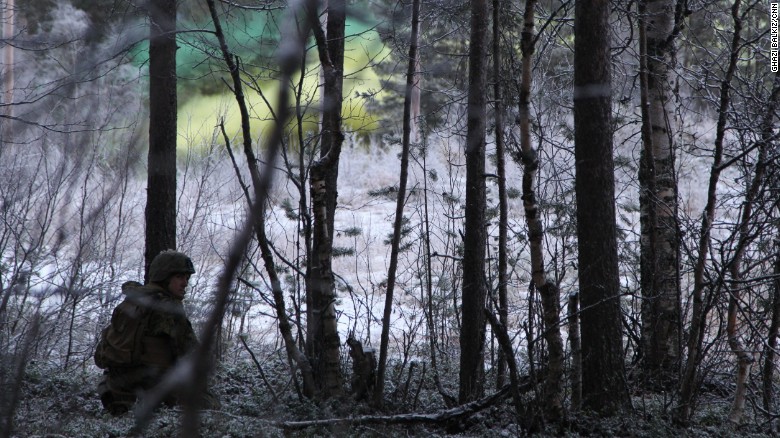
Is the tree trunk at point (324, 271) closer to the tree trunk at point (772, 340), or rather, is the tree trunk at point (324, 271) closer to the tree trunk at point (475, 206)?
the tree trunk at point (475, 206)

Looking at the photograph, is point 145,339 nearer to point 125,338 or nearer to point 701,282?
point 125,338

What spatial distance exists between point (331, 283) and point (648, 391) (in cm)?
366

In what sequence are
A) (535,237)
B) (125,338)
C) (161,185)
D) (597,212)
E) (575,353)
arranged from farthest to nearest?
1. (161,185)
2. (597,212)
3. (125,338)
4. (575,353)
5. (535,237)

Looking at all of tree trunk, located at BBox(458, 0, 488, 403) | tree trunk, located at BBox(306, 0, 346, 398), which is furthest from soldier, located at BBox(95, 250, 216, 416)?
tree trunk, located at BBox(458, 0, 488, 403)

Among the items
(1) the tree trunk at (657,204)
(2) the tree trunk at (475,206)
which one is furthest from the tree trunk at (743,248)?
(2) the tree trunk at (475,206)

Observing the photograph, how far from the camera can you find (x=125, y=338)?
5441 mm

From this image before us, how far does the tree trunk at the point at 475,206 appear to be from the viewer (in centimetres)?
706

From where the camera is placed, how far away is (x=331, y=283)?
5.77 meters

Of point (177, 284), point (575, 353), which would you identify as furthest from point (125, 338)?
point (575, 353)

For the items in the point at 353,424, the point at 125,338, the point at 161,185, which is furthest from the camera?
the point at 161,185

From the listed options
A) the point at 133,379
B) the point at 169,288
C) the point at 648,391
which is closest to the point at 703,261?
the point at 648,391

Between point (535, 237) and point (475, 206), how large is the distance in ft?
6.87

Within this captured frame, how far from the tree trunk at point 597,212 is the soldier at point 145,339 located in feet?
10.6

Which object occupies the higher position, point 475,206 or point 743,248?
point 475,206
